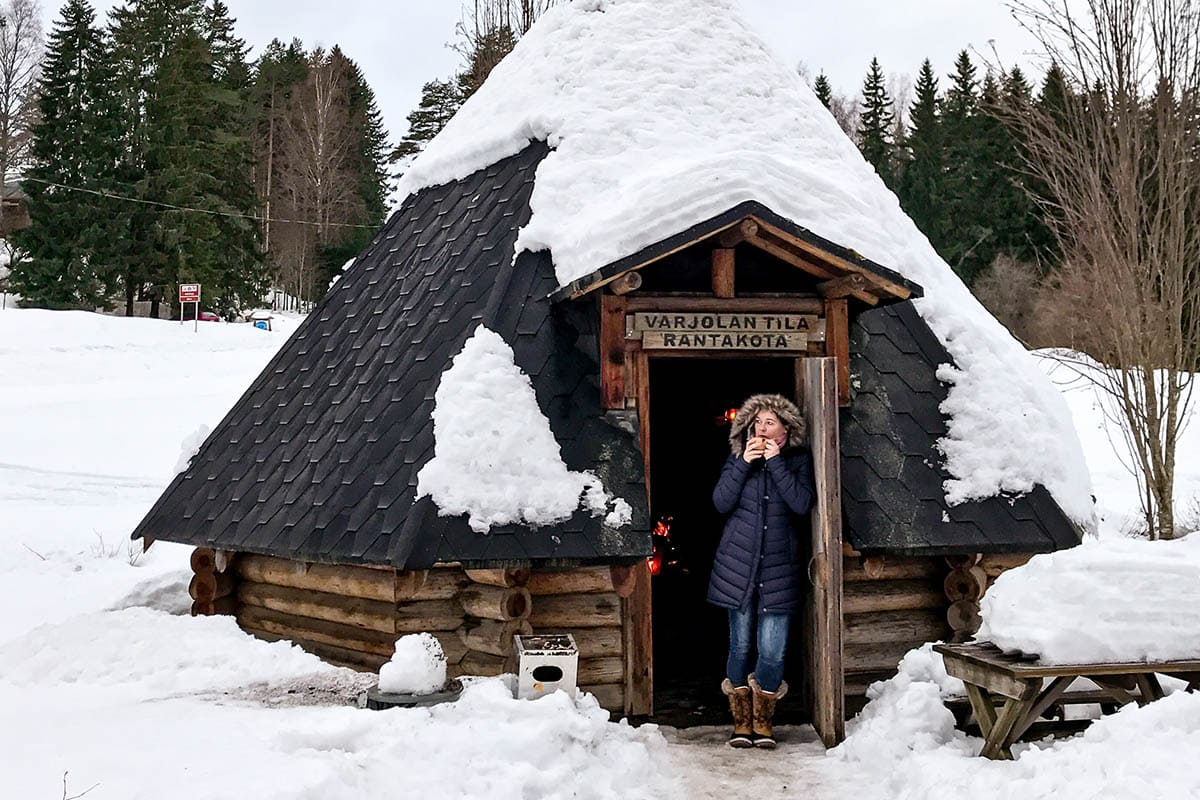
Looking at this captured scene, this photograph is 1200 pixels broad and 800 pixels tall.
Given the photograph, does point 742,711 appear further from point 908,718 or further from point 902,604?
point 902,604

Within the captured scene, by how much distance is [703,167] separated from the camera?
6172 millimetres

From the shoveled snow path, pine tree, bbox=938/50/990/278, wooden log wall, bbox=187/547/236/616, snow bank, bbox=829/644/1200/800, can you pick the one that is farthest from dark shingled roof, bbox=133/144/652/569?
pine tree, bbox=938/50/990/278

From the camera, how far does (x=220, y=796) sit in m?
3.62

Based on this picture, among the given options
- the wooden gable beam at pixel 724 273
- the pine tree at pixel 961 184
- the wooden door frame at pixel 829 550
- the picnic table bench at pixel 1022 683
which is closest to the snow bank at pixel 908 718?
the wooden door frame at pixel 829 550

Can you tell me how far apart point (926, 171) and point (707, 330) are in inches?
1194

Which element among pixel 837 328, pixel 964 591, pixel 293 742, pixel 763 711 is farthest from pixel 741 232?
pixel 293 742

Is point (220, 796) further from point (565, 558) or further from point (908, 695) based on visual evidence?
point (908, 695)

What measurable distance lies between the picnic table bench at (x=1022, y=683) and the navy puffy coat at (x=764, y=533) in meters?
1.15

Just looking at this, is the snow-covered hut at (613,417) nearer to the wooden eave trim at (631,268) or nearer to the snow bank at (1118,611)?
the wooden eave trim at (631,268)

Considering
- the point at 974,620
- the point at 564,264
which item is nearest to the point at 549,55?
the point at 564,264

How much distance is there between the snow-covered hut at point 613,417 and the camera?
19.2ft

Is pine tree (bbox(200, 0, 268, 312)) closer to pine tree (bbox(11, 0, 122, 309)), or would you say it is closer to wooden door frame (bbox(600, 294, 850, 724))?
pine tree (bbox(11, 0, 122, 309))

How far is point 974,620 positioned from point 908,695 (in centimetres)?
110

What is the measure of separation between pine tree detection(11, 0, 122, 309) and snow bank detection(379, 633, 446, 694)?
29.0 m
